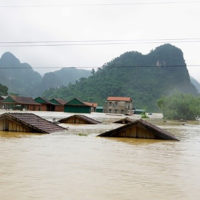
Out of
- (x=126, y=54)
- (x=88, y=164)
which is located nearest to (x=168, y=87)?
(x=126, y=54)

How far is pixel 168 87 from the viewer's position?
151625mm

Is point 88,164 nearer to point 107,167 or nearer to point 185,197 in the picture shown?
point 107,167

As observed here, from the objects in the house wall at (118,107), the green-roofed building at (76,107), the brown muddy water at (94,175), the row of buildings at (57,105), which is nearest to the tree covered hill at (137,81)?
the house wall at (118,107)

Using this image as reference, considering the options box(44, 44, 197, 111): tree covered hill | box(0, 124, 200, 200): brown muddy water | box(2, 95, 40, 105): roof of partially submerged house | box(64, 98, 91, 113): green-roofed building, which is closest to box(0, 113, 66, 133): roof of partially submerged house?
box(0, 124, 200, 200): brown muddy water

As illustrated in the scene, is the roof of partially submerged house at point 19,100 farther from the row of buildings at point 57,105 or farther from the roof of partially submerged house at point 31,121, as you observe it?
the roof of partially submerged house at point 31,121

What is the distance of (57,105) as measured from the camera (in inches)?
3233

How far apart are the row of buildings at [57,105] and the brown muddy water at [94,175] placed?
5986cm

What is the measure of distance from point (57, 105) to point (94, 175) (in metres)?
75.3

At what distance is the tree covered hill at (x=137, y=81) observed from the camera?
136m

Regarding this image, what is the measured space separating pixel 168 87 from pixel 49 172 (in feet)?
487

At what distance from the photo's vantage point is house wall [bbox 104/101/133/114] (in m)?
88.3

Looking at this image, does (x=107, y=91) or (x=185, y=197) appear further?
(x=107, y=91)

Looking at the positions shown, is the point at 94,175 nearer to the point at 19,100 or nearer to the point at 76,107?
the point at 76,107

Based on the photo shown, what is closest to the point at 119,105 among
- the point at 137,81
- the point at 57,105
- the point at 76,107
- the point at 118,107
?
the point at 118,107
